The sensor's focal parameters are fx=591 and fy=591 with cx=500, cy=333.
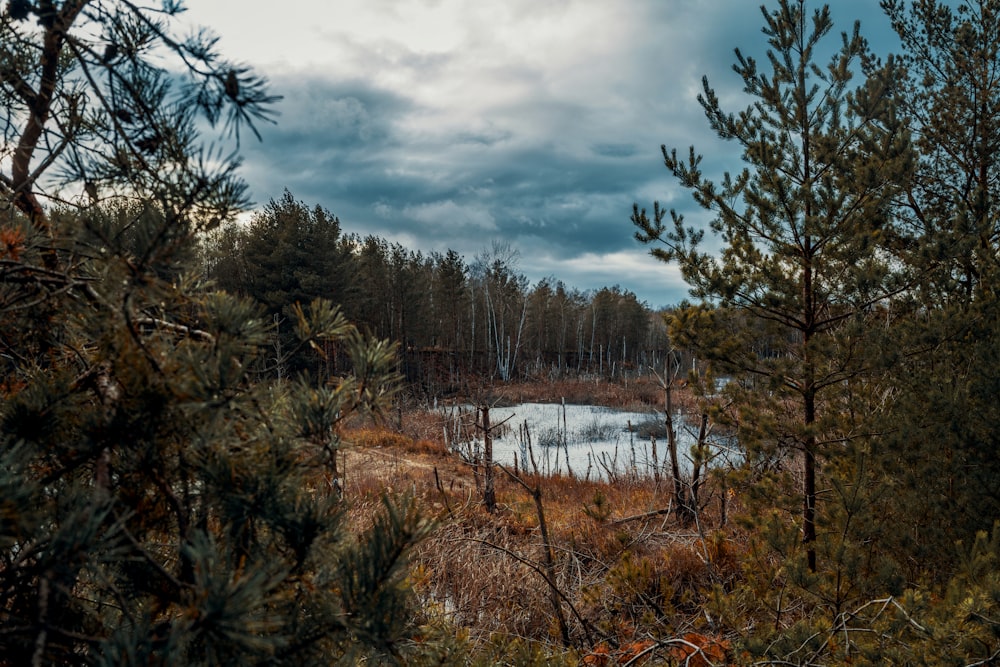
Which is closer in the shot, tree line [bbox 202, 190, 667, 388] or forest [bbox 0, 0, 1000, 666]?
forest [bbox 0, 0, 1000, 666]

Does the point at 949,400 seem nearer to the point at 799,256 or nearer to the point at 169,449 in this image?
the point at 799,256

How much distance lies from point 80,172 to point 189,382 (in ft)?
1.82

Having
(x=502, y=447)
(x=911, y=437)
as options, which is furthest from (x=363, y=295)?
(x=911, y=437)

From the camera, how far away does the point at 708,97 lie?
4797 millimetres

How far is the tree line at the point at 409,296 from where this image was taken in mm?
20938

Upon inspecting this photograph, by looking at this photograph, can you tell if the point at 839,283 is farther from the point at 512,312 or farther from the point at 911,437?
the point at 512,312

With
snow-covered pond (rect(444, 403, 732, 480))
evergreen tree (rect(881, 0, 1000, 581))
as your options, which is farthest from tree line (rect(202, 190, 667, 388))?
evergreen tree (rect(881, 0, 1000, 581))

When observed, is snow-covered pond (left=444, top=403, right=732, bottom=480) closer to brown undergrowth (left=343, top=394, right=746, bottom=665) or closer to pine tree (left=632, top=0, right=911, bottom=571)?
brown undergrowth (left=343, top=394, right=746, bottom=665)

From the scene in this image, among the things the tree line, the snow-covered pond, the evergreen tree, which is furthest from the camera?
the tree line

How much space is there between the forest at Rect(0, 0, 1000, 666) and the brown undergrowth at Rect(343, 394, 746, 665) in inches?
1.8

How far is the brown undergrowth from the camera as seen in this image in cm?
339

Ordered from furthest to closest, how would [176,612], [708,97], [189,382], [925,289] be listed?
[708,97], [925,289], [176,612], [189,382]

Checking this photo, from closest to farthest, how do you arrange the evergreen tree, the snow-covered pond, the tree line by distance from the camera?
the evergreen tree < the snow-covered pond < the tree line

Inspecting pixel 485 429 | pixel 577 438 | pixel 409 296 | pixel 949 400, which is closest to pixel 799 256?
pixel 949 400
